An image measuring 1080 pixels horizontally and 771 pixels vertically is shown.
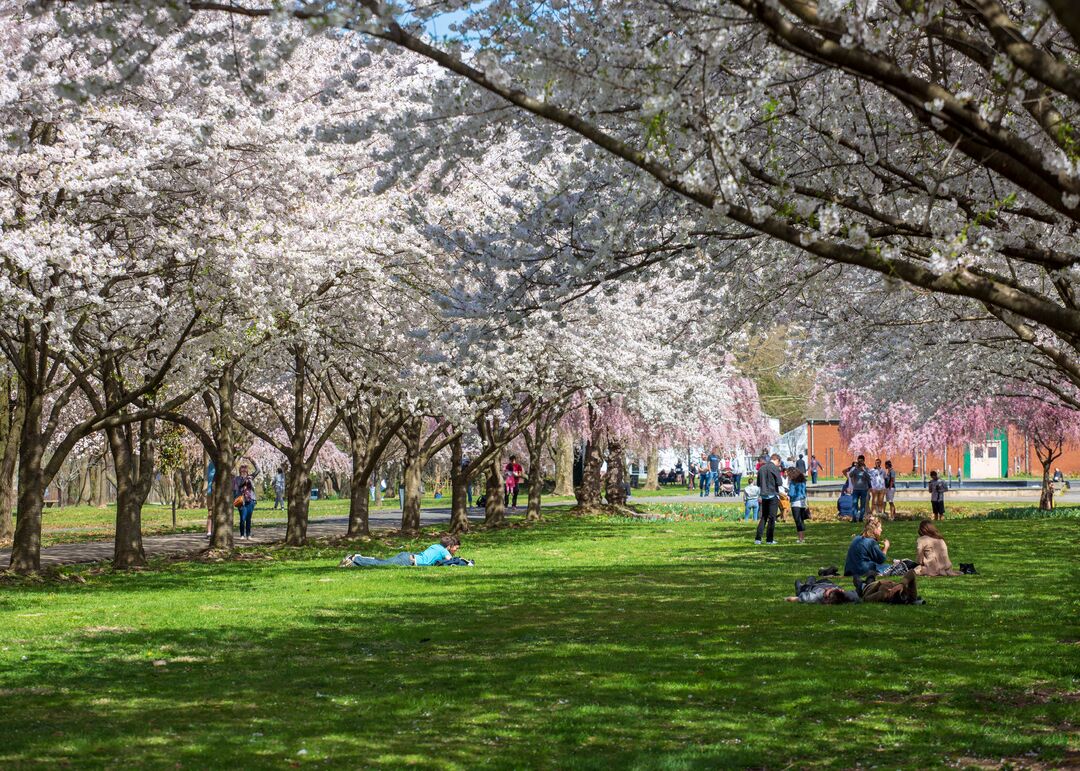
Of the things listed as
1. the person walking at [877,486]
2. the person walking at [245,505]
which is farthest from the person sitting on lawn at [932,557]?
the person walking at [245,505]

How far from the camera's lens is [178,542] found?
32156mm

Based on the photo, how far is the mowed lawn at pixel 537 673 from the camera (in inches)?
301

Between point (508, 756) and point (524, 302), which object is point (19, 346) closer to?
point (524, 302)

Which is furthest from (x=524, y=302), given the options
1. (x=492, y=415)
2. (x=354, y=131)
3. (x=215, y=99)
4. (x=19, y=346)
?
(x=492, y=415)

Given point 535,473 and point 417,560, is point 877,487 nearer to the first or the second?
point 535,473

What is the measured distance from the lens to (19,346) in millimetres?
21688

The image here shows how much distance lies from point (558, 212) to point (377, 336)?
565 inches

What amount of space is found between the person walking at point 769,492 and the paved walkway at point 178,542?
1158 centimetres

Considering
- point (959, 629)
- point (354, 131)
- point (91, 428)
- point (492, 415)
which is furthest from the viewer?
point (492, 415)

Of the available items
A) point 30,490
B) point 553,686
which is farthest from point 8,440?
point 553,686

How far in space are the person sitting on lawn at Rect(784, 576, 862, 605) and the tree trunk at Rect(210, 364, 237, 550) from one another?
13.3 m

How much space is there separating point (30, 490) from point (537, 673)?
1150 centimetres

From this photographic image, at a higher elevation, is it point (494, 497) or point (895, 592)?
point (494, 497)

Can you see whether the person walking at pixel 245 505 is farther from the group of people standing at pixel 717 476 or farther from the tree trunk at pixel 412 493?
the group of people standing at pixel 717 476
